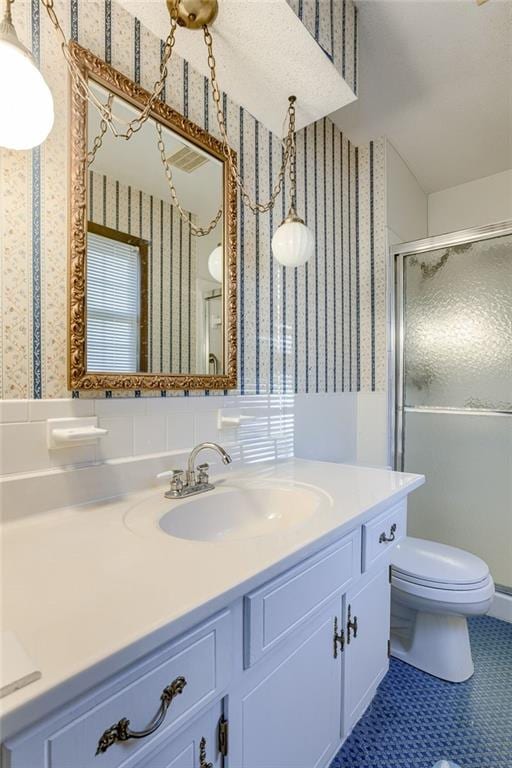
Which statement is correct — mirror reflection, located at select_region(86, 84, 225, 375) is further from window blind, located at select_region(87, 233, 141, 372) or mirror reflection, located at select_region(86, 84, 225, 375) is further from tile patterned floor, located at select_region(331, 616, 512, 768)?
tile patterned floor, located at select_region(331, 616, 512, 768)

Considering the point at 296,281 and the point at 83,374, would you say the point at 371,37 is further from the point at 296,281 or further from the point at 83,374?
the point at 83,374

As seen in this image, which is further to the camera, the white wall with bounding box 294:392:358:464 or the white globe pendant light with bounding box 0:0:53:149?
the white wall with bounding box 294:392:358:464

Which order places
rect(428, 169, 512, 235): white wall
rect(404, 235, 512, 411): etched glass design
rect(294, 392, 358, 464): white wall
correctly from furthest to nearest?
rect(428, 169, 512, 235): white wall
rect(404, 235, 512, 411): etched glass design
rect(294, 392, 358, 464): white wall

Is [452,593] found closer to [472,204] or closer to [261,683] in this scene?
[261,683]

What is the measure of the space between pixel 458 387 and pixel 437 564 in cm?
92

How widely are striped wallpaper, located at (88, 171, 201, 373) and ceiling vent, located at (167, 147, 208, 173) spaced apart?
15cm

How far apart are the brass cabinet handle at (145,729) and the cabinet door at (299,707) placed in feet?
0.75

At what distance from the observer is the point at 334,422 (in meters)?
2.03

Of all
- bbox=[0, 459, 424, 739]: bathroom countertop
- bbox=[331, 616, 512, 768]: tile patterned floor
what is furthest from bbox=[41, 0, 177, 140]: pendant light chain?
bbox=[331, 616, 512, 768]: tile patterned floor

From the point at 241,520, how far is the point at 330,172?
5.93ft

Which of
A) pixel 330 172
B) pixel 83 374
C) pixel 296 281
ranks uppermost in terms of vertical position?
pixel 330 172

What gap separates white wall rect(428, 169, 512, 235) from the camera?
2553 millimetres

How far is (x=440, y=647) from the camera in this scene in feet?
4.97

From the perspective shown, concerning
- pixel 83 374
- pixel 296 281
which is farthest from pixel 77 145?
pixel 296 281
